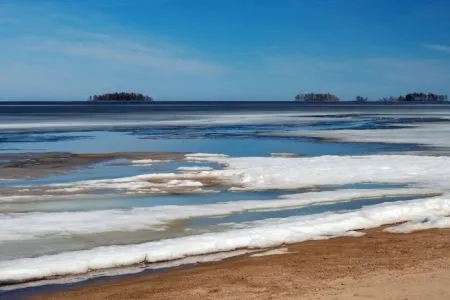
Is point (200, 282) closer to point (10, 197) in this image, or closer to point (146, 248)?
point (146, 248)

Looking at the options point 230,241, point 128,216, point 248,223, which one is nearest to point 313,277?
point 230,241

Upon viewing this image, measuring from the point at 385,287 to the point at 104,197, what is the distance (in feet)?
26.7

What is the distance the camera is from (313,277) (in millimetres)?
7535

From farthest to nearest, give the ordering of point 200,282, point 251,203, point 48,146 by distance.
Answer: point 48,146 < point 251,203 < point 200,282

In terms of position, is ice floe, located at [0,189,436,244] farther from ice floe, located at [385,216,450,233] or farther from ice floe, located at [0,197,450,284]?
ice floe, located at [385,216,450,233]

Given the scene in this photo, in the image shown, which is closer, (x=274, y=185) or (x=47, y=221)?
(x=47, y=221)

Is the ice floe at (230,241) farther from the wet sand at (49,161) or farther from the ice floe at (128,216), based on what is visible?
the wet sand at (49,161)

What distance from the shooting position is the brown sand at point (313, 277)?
678cm

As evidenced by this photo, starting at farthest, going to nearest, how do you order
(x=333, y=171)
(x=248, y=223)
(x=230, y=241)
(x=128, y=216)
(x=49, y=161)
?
(x=49, y=161) → (x=333, y=171) → (x=128, y=216) → (x=248, y=223) → (x=230, y=241)

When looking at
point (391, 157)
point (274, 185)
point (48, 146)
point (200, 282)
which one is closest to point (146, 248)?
point (200, 282)

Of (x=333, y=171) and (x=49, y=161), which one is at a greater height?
(x=333, y=171)

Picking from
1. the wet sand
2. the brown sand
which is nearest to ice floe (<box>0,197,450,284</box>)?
the brown sand

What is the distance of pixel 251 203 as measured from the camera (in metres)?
12.9

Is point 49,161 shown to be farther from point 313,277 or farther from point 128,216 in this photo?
point 313,277
